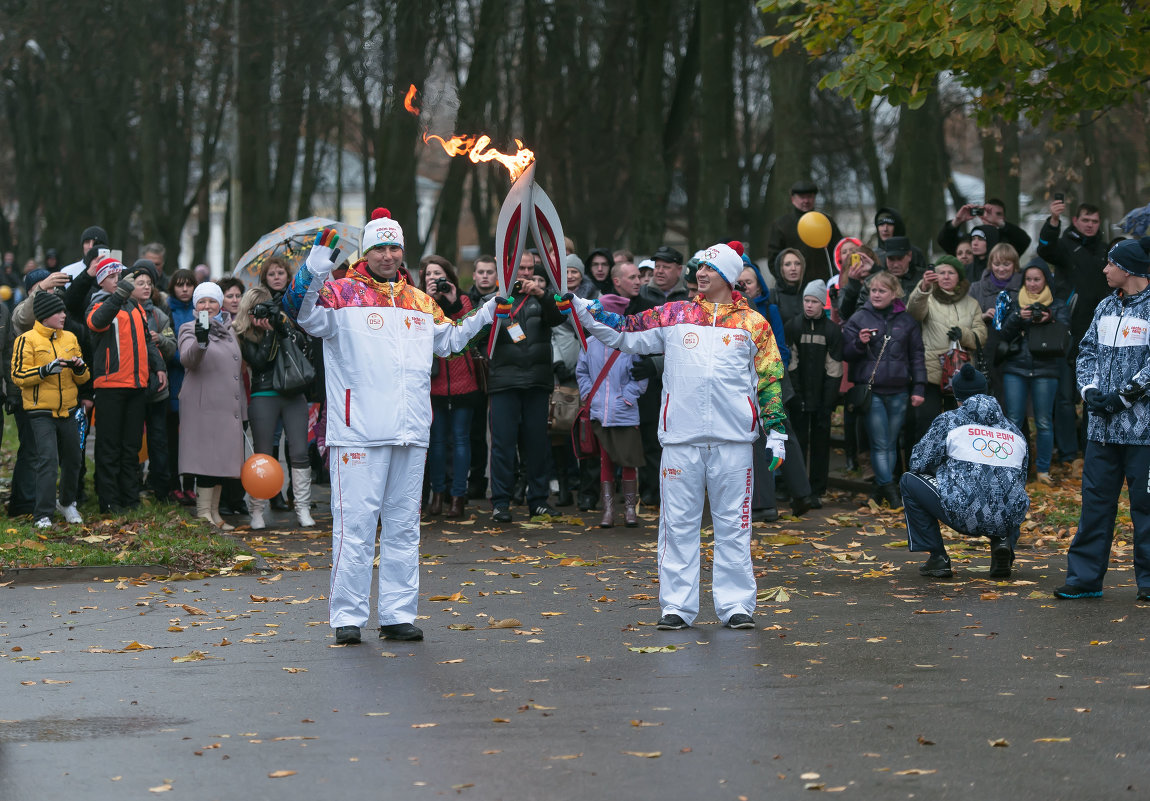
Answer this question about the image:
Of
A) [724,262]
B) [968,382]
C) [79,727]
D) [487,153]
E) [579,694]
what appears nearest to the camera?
[79,727]

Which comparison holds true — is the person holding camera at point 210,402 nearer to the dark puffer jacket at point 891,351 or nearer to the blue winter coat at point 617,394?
the blue winter coat at point 617,394

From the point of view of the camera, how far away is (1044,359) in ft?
47.1

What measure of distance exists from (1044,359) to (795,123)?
744 centimetres

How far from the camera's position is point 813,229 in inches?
630

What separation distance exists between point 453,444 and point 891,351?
12.8ft

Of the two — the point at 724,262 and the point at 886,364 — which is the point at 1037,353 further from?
the point at 724,262

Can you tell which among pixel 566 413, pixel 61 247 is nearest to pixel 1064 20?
pixel 566 413

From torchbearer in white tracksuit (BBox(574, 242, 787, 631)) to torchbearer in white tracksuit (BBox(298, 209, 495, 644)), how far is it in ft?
3.51

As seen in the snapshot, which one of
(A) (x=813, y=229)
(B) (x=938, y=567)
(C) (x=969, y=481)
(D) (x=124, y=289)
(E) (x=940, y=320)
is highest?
(A) (x=813, y=229)

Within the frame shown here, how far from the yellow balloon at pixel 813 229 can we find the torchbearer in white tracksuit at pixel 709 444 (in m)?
7.58

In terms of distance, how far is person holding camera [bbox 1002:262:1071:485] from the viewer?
14.1m

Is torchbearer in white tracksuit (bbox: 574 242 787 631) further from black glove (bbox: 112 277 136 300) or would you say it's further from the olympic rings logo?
black glove (bbox: 112 277 136 300)

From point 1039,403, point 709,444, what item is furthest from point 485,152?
point 1039,403

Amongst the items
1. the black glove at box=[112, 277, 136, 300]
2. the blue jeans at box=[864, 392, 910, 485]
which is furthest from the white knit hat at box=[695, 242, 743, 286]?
the black glove at box=[112, 277, 136, 300]
